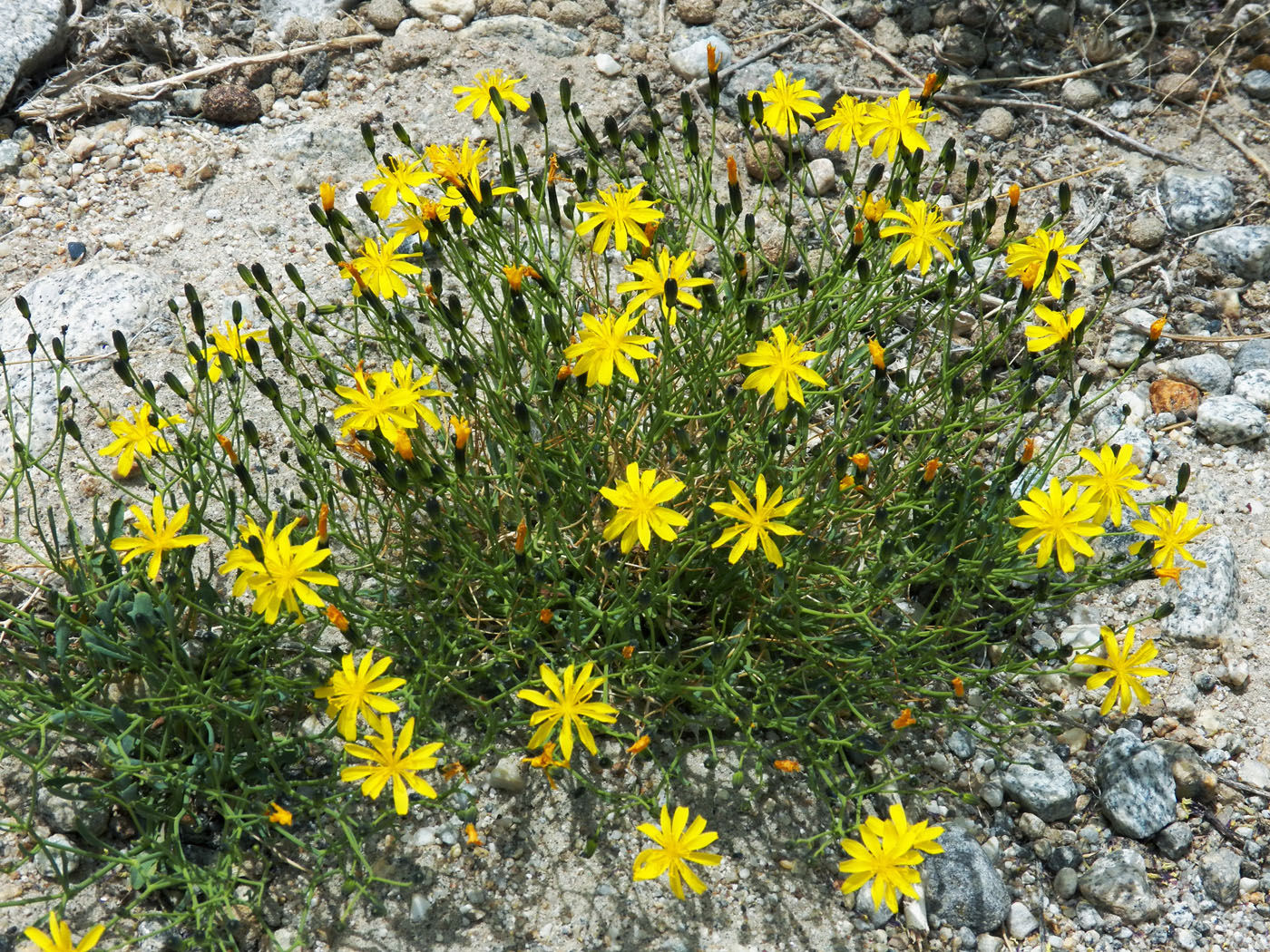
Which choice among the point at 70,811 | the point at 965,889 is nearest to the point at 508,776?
the point at 70,811

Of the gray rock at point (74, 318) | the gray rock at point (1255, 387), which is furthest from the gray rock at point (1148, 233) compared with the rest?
the gray rock at point (74, 318)

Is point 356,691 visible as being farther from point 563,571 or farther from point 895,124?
point 895,124

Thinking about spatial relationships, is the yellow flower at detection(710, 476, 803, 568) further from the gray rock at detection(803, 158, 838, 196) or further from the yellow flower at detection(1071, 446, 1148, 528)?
the gray rock at detection(803, 158, 838, 196)

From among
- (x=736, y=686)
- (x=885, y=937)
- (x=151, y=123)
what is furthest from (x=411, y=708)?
(x=151, y=123)

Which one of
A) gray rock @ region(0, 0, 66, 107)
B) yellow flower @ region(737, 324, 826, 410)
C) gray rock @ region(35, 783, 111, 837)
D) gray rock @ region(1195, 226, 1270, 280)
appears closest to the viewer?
yellow flower @ region(737, 324, 826, 410)

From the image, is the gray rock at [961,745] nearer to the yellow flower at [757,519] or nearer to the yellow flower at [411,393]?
the yellow flower at [757,519]

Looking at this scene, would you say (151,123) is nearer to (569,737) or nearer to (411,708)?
(411,708)

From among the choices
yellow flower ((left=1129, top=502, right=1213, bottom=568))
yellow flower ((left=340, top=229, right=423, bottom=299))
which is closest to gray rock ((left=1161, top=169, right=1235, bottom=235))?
yellow flower ((left=1129, top=502, right=1213, bottom=568))
